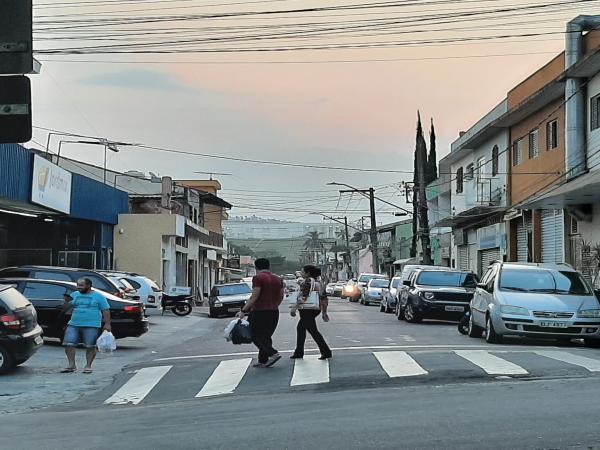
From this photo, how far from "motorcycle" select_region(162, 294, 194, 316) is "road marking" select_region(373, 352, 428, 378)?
68.1ft

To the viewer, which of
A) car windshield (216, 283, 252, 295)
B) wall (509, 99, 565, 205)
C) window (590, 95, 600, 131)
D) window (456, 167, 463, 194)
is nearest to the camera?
window (590, 95, 600, 131)

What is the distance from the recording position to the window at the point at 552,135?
32.1m

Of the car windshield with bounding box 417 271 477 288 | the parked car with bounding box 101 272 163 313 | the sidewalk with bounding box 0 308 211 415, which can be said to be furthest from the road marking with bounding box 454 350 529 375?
the parked car with bounding box 101 272 163 313

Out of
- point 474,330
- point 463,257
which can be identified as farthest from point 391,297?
point 463,257

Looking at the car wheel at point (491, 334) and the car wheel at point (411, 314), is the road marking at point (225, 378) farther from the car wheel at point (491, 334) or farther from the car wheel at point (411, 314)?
the car wheel at point (411, 314)

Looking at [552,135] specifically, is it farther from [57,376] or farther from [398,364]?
[57,376]

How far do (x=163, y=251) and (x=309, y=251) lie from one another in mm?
97405

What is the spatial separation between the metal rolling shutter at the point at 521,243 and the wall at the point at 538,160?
113 cm

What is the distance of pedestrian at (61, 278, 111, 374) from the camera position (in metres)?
14.8

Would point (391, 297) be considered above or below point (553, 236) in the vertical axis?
below

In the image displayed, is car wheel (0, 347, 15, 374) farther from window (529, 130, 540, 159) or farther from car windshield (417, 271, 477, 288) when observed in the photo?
window (529, 130, 540, 159)

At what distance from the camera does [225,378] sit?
43.2ft

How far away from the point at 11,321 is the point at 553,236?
2283cm

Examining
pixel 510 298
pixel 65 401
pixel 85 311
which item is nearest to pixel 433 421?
pixel 65 401
